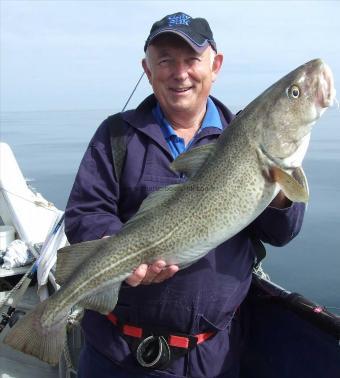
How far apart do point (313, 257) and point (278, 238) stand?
5.19 metres

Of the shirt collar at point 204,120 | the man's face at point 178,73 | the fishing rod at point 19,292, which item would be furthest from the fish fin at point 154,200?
the fishing rod at point 19,292

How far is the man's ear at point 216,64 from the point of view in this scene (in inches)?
114

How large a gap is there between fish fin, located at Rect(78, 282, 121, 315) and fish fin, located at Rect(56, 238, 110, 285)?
180 mm

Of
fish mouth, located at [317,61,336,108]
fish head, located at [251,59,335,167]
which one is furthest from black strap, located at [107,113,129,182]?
fish mouth, located at [317,61,336,108]

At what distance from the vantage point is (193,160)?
96.7 inches

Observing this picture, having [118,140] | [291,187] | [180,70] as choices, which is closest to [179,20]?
[180,70]

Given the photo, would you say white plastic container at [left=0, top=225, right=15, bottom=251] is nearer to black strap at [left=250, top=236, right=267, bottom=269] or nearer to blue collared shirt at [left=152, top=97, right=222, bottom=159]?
blue collared shirt at [left=152, top=97, right=222, bottom=159]

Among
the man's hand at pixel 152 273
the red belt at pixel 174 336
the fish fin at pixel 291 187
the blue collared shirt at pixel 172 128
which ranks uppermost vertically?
the blue collared shirt at pixel 172 128

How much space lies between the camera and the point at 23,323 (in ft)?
8.24

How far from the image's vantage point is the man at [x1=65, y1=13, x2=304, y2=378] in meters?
2.57

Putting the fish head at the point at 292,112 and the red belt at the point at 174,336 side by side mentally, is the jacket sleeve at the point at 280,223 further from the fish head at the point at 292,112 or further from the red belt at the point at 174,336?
the red belt at the point at 174,336

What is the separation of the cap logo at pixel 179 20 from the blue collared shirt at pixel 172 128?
514 millimetres

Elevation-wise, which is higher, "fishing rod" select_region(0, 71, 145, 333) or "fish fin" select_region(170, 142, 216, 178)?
"fish fin" select_region(170, 142, 216, 178)

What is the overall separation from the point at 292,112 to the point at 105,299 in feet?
4.50
